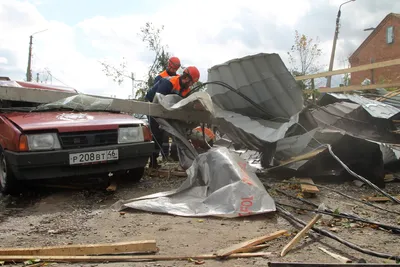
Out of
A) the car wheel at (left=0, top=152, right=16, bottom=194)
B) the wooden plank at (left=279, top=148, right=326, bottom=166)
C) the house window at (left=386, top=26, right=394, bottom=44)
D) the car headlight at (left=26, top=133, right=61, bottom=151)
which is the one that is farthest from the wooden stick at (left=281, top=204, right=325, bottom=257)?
the house window at (left=386, top=26, right=394, bottom=44)

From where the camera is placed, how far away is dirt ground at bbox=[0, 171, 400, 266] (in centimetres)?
271

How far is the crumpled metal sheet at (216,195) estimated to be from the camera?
3561 mm

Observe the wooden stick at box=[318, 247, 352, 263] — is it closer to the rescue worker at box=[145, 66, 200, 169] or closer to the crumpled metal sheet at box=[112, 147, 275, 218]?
the crumpled metal sheet at box=[112, 147, 275, 218]

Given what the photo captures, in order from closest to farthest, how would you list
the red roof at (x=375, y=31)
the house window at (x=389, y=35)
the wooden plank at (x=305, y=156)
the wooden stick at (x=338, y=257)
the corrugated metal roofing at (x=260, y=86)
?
the wooden stick at (x=338, y=257) < the wooden plank at (x=305, y=156) < the corrugated metal roofing at (x=260, y=86) < the house window at (x=389, y=35) < the red roof at (x=375, y=31)

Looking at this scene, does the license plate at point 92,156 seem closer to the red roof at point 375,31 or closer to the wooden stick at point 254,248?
the wooden stick at point 254,248

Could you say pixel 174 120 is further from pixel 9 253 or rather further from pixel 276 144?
pixel 9 253

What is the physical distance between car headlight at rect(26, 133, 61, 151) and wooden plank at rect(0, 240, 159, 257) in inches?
64.8

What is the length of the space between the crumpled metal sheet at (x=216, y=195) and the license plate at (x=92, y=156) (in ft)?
2.29

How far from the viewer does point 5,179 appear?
430cm

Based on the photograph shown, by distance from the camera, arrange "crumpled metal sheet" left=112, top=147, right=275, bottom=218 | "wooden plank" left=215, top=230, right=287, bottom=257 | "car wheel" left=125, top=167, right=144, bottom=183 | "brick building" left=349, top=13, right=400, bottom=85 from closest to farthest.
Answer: "wooden plank" left=215, top=230, right=287, bottom=257 → "crumpled metal sheet" left=112, top=147, right=275, bottom=218 → "car wheel" left=125, top=167, right=144, bottom=183 → "brick building" left=349, top=13, right=400, bottom=85

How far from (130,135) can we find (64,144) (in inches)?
32.8

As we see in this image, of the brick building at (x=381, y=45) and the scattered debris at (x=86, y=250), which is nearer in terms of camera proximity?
the scattered debris at (x=86, y=250)

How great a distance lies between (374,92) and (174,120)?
18.4 feet

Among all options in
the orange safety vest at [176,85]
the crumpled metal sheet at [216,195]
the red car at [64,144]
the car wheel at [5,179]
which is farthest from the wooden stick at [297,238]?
the orange safety vest at [176,85]
